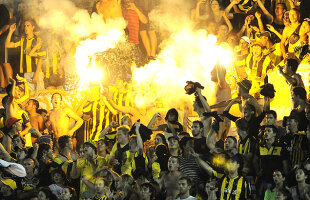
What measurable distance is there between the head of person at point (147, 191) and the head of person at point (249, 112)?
176 centimetres

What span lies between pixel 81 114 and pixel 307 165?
23.0 feet

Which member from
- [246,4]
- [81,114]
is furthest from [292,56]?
[81,114]

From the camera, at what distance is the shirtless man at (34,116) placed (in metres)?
13.0

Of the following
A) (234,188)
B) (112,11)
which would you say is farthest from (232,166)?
(112,11)

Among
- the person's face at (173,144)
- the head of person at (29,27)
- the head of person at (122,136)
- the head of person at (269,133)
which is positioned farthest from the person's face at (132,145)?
the head of person at (29,27)

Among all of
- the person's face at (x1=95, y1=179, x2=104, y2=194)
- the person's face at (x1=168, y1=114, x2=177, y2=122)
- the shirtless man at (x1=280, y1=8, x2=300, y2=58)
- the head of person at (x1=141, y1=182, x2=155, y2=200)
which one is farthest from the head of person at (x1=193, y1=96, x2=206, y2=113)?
the shirtless man at (x1=280, y1=8, x2=300, y2=58)

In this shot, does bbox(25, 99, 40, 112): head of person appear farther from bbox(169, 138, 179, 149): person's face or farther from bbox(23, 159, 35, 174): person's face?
bbox(169, 138, 179, 149): person's face

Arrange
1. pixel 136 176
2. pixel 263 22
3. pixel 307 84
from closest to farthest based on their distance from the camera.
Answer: pixel 136 176 < pixel 307 84 < pixel 263 22

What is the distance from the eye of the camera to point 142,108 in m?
13.7

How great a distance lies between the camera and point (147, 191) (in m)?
8.12

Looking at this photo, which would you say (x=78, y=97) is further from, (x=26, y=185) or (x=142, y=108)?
(x=26, y=185)

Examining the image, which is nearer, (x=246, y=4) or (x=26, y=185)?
(x=26, y=185)

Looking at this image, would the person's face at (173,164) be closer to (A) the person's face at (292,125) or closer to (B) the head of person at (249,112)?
(B) the head of person at (249,112)

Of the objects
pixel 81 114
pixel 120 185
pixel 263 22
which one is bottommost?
pixel 120 185
